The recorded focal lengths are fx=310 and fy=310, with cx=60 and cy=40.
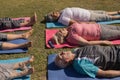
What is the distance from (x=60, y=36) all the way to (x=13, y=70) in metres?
1.72

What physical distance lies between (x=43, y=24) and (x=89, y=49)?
9.53 feet

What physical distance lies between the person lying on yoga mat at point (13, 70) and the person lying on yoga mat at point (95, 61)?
68 cm

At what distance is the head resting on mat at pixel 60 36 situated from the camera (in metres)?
7.48

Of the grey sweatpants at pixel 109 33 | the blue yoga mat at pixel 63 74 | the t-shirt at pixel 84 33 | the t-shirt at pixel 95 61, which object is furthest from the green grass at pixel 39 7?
the t-shirt at pixel 95 61

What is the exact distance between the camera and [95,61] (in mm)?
6020

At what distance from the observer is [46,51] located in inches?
287

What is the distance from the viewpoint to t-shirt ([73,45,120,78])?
5.95 metres

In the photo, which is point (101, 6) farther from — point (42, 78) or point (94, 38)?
point (42, 78)

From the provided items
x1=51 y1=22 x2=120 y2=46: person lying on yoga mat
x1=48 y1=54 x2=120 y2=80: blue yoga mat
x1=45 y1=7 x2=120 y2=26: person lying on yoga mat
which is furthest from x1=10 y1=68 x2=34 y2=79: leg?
x1=45 y1=7 x2=120 y2=26: person lying on yoga mat

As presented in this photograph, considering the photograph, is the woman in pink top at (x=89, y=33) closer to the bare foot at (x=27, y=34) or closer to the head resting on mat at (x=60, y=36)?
the head resting on mat at (x=60, y=36)

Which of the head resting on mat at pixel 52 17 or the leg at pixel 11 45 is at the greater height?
the head resting on mat at pixel 52 17

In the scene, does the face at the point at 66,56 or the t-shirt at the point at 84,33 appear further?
the t-shirt at the point at 84,33

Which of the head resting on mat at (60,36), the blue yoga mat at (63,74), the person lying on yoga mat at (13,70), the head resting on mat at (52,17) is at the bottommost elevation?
the blue yoga mat at (63,74)

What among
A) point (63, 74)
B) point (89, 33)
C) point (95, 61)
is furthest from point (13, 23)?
point (95, 61)
